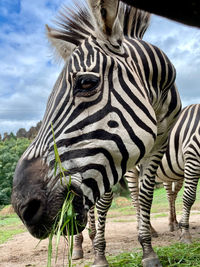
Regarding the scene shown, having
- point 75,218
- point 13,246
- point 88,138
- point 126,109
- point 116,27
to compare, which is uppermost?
point 116,27

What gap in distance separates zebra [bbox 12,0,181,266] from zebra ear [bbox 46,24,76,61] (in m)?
0.01

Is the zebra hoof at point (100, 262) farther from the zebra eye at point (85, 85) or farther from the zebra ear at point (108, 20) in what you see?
the zebra ear at point (108, 20)

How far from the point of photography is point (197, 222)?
24.4 ft

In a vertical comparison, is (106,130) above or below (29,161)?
above

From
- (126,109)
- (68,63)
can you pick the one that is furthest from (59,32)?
(126,109)

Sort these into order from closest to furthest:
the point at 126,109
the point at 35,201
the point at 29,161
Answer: the point at 35,201 → the point at 29,161 → the point at 126,109

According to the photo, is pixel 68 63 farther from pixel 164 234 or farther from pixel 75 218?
Result: pixel 164 234

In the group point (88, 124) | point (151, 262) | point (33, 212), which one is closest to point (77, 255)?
point (151, 262)

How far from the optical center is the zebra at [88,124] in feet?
6.31

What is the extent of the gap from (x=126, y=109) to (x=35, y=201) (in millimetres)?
1082

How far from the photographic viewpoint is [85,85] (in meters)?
2.16

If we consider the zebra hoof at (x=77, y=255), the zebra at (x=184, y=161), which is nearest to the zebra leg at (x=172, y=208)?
the zebra at (x=184, y=161)

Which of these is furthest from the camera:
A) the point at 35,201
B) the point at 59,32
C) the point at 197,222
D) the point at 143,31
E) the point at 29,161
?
the point at 197,222

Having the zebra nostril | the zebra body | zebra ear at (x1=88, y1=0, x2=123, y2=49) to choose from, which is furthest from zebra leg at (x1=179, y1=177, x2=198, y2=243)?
the zebra nostril
